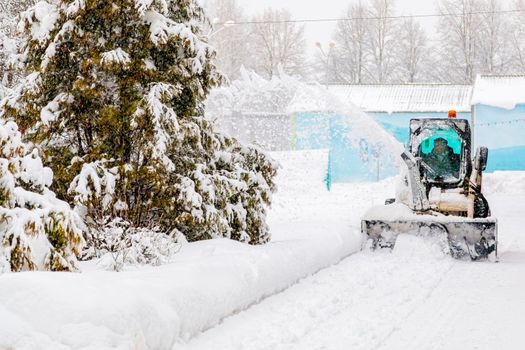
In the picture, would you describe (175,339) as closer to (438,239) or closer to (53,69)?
(53,69)

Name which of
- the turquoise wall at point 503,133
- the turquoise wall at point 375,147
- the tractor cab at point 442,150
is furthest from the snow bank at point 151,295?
the turquoise wall at point 503,133

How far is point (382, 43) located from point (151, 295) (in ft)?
213

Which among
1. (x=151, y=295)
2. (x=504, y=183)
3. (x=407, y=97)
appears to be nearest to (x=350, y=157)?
(x=407, y=97)

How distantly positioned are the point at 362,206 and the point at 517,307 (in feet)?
54.9

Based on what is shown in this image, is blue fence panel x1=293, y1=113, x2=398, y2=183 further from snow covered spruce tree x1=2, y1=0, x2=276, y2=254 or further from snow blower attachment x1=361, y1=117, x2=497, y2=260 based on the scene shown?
snow covered spruce tree x1=2, y1=0, x2=276, y2=254

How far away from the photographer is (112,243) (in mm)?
9211

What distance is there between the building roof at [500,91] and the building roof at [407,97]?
155 cm

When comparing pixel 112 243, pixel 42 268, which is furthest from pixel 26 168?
pixel 112 243

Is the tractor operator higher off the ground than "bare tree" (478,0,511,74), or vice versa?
"bare tree" (478,0,511,74)

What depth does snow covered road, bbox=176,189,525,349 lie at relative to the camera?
257 inches

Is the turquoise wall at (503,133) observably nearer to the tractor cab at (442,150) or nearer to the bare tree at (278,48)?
the tractor cab at (442,150)

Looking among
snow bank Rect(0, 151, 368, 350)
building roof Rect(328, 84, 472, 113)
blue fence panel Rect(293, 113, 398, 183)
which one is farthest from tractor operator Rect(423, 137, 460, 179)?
building roof Rect(328, 84, 472, 113)

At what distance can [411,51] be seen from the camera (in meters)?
67.4

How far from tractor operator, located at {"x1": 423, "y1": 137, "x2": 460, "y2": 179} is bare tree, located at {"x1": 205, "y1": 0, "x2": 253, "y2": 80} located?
177 feet
